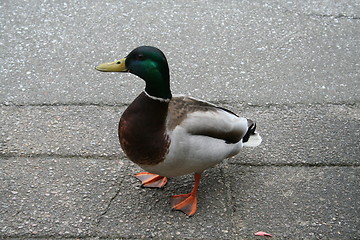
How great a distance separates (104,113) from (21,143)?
0.67 meters

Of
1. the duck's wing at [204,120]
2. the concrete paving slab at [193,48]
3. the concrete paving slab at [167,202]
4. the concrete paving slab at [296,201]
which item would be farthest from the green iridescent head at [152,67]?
the concrete paving slab at [193,48]

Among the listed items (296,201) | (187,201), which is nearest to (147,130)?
(187,201)

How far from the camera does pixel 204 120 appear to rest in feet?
9.53

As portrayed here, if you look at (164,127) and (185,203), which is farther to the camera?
(185,203)

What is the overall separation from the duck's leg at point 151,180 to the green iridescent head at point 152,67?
68cm

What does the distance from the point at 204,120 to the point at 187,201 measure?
1.68 feet

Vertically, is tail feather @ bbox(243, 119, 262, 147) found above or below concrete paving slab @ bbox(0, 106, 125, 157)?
above

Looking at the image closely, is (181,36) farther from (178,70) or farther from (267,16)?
(267,16)

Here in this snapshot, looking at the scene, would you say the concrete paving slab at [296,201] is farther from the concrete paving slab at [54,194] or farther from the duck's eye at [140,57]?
the duck's eye at [140,57]

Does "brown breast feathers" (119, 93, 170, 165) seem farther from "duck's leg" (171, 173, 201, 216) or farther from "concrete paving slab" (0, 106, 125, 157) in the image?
"concrete paving slab" (0, 106, 125, 157)

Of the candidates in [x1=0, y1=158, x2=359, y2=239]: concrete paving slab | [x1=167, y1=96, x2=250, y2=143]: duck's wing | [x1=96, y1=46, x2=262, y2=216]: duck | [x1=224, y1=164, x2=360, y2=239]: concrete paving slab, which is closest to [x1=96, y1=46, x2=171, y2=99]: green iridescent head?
[x1=96, y1=46, x2=262, y2=216]: duck

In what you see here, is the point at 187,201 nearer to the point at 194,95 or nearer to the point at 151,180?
the point at 151,180

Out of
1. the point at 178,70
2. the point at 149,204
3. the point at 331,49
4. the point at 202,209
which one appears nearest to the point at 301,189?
the point at 202,209

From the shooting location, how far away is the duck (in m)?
2.72
